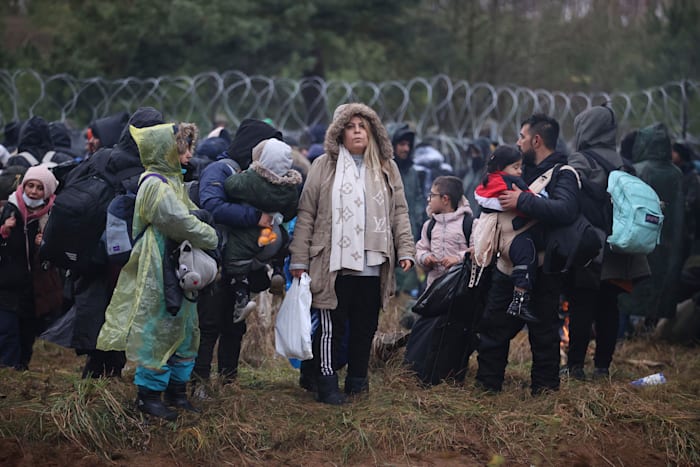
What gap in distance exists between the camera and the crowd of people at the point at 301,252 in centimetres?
468

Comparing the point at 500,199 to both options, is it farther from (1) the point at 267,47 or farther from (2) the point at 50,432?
(1) the point at 267,47

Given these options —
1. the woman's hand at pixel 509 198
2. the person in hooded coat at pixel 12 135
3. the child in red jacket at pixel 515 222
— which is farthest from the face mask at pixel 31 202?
the person in hooded coat at pixel 12 135

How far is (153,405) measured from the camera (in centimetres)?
477

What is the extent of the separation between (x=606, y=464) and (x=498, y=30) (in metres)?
16.8

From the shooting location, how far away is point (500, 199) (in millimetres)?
5430

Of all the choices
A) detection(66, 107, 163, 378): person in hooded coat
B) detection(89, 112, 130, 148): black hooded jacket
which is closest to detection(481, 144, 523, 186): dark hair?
detection(66, 107, 163, 378): person in hooded coat

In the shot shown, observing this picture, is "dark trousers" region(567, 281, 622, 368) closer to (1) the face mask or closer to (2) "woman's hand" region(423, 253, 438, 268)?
(2) "woman's hand" region(423, 253, 438, 268)

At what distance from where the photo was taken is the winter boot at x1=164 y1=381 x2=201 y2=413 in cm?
494

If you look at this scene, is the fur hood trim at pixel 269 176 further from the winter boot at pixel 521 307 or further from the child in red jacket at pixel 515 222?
the winter boot at pixel 521 307

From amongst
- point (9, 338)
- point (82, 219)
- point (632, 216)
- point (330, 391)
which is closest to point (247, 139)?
point (82, 219)

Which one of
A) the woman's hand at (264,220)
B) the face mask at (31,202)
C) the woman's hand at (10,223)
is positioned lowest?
the woman's hand at (10,223)

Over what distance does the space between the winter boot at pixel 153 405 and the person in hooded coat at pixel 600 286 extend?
2.90m

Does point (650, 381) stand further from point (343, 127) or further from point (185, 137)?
point (185, 137)

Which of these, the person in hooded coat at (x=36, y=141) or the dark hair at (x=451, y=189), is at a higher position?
the person in hooded coat at (x=36, y=141)
